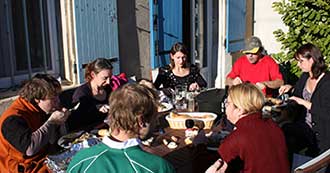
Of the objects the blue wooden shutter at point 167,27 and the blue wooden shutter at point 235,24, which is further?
the blue wooden shutter at point 235,24

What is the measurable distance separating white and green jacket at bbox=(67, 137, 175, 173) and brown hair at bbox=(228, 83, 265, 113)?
80cm

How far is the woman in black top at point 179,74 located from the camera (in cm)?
452

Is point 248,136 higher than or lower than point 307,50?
lower

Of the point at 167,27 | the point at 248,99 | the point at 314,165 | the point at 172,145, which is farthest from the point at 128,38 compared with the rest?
the point at 314,165

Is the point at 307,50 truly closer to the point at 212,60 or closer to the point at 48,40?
the point at 48,40

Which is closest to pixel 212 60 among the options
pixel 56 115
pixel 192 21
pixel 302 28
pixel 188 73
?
pixel 192 21

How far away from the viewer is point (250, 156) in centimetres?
223

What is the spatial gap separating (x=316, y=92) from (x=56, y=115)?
2.10 m

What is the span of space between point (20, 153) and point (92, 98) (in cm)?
112

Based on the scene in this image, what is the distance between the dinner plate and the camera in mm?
2685

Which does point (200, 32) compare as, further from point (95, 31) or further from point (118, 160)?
point (118, 160)

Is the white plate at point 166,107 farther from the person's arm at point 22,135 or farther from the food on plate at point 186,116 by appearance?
the person's arm at point 22,135

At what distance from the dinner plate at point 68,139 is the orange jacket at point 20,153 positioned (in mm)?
122

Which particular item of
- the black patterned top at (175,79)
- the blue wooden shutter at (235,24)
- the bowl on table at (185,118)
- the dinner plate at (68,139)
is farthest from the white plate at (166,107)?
the blue wooden shutter at (235,24)
